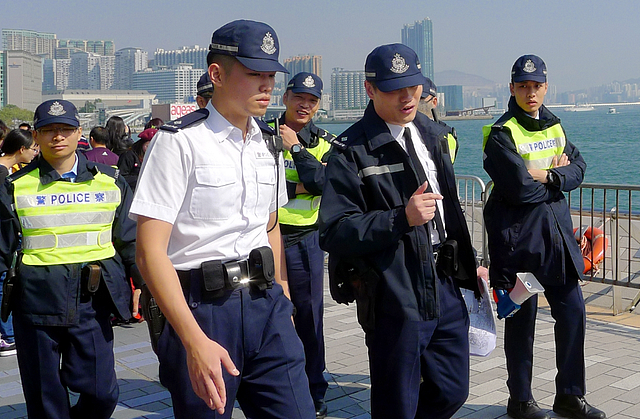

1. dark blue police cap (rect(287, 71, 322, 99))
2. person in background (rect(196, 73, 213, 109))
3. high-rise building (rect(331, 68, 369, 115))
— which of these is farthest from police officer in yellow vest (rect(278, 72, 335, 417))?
high-rise building (rect(331, 68, 369, 115))

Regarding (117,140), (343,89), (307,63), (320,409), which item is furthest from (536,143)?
(343,89)

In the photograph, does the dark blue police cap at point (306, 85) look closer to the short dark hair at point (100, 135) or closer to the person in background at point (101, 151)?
the person in background at point (101, 151)

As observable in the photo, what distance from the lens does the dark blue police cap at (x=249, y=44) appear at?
263cm

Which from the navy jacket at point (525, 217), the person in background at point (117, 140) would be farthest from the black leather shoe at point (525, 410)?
the person in background at point (117, 140)

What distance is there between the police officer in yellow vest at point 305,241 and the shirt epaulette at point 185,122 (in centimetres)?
219

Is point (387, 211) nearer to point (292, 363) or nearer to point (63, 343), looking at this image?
point (292, 363)

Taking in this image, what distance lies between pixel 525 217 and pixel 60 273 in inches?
101

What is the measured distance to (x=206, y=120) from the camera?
8.96ft

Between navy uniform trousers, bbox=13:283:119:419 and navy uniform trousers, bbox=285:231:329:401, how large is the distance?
1340mm

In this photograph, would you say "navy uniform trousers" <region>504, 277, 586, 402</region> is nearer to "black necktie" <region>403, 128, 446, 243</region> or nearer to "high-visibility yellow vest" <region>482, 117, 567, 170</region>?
"high-visibility yellow vest" <region>482, 117, 567, 170</region>

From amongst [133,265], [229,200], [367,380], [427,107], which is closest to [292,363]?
[229,200]

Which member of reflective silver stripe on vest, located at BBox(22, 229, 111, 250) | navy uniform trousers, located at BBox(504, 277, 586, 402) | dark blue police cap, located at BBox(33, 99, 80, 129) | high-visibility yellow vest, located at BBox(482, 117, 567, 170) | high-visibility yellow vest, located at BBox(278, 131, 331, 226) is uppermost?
dark blue police cap, located at BBox(33, 99, 80, 129)

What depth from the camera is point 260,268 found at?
2.70 meters

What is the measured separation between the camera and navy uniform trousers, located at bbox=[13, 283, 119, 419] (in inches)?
150
